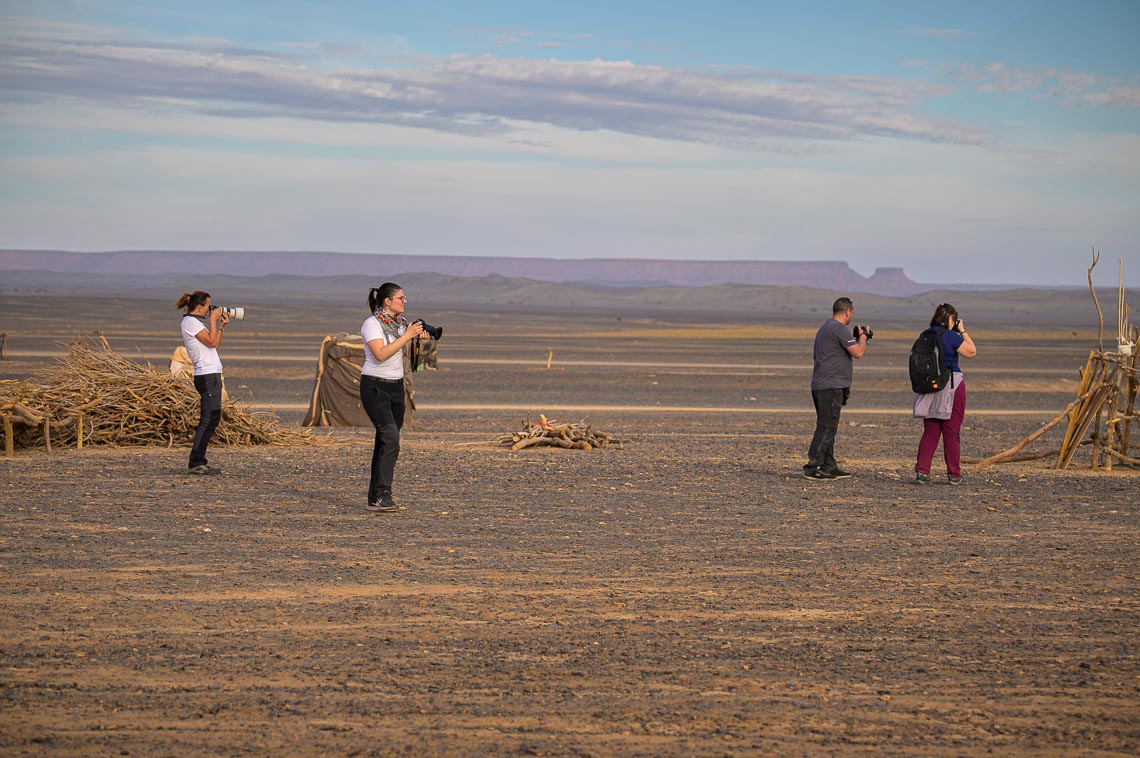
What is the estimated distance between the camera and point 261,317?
73.9m

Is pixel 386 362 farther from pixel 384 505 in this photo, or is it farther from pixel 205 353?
pixel 205 353

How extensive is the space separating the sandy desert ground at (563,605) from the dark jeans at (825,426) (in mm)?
353

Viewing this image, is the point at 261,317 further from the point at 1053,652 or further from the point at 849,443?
the point at 1053,652

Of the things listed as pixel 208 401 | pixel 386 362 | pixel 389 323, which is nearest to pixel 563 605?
pixel 386 362

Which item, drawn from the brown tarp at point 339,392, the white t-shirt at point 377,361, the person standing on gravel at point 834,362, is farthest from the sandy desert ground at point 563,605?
the brown tarp at point 339,392

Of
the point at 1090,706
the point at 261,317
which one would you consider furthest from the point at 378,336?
the point at 261,317

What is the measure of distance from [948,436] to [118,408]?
31.3ft

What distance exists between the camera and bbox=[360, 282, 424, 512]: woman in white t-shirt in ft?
33.3

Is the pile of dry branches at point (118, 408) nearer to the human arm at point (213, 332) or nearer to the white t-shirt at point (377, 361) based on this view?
the human arm at point (213, 332)

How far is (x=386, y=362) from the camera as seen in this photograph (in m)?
10.2

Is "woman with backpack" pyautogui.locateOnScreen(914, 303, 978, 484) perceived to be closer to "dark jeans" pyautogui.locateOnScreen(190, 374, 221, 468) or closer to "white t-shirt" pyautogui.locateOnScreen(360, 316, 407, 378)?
"white t-shirt" pyautogui.locateOnScreen(360, 316, 407, 378)

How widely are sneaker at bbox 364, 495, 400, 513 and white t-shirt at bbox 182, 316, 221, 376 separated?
2.55 meters

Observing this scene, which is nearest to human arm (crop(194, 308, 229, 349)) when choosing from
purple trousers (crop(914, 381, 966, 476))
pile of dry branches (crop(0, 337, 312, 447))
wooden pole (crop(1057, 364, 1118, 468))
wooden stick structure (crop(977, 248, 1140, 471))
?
pile of dry branches (crop(0, 337, 312, 447))

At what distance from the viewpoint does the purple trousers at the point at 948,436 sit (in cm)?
1257
